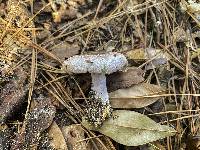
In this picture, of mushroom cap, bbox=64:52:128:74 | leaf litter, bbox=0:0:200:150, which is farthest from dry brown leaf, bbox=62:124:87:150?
mushroom cap, bbox=64:52:128:74

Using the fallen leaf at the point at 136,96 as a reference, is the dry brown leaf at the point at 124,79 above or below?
above

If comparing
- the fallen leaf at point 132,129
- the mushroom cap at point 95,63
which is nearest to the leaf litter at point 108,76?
the fallen leaf at point 132,129

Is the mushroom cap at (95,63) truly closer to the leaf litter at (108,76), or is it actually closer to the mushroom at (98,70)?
the mushroom at (98,70)

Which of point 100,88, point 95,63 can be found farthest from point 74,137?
point 95,63

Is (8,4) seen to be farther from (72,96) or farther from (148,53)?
(148,53)

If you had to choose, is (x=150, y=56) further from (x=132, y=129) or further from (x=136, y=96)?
(x=132, y=129)

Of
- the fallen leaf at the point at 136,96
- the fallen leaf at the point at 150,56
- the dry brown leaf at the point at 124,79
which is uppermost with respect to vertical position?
the fallen leaf at the point at 150,56

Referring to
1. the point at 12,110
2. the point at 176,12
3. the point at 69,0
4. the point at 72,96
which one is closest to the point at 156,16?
the point at 176,12
